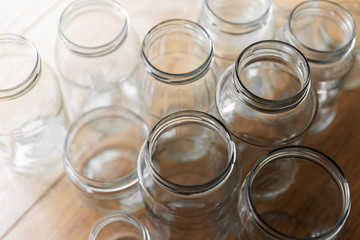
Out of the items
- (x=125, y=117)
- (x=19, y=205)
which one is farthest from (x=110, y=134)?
(x=19, y=205)

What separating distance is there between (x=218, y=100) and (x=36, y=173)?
279mm

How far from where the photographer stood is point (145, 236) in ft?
2.02

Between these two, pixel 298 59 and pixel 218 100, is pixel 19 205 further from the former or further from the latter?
pixel 298 59

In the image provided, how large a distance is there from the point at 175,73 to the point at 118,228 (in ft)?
0.68

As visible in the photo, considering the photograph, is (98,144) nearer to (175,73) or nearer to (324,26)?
(175,73)

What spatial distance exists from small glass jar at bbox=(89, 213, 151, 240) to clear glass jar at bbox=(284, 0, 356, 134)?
10.5 inches

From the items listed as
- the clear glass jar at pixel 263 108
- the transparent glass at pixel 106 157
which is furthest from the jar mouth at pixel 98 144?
the clear glass jar at pixel 263 108

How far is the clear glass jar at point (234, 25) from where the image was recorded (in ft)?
2.13

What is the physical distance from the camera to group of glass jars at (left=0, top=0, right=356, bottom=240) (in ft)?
1.78

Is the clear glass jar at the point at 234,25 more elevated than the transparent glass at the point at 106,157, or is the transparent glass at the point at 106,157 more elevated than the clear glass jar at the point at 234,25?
the clear glass jar at the point at 234,25

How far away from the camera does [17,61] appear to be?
676mm

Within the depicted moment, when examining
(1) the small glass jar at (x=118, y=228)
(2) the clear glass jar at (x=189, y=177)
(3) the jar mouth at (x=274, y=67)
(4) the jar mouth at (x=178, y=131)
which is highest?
(3) the jar mouth at (x=274, y=67)

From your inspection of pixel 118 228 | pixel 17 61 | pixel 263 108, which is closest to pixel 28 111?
pixel 17 61

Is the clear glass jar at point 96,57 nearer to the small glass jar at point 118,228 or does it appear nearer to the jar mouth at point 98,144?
the jar mouth at point 98,144
